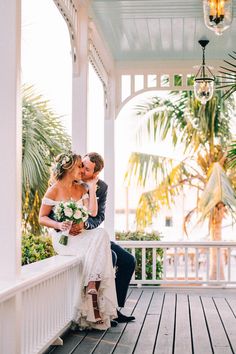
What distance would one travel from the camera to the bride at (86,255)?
5781mm

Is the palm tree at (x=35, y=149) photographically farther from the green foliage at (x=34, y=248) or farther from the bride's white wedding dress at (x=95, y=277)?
the bride's white wedding dress at (x=95, y=277)

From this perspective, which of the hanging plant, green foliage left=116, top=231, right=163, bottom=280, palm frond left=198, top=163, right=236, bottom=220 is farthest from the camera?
palm frond left=198, top=163, right=236, bottom=220

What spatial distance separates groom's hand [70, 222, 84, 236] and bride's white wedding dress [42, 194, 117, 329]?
0.23ft

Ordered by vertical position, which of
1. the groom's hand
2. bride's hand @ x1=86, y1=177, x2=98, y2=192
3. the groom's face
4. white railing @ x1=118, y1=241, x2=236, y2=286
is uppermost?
the groom's face

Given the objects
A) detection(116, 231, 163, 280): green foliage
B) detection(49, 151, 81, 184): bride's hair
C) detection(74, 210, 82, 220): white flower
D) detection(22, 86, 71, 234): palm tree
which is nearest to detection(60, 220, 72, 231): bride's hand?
detection(74, 210, 82, 220): white flower

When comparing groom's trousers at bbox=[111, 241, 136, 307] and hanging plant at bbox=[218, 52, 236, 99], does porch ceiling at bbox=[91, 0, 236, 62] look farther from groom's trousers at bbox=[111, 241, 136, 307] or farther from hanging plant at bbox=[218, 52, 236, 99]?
groom's trousers at bbox=[111, 241, 136, 307]

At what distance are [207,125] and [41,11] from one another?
13.9 ft

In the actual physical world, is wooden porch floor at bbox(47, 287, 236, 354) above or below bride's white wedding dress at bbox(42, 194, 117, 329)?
below

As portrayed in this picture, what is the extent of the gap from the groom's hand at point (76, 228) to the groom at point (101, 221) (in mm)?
11

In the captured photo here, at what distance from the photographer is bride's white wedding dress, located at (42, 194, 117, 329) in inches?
228

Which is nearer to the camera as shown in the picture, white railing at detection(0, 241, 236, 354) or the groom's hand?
Result: white railing at detection(0, 241, 236, 354)

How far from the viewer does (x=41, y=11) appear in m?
15.2

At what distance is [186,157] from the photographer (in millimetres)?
15656

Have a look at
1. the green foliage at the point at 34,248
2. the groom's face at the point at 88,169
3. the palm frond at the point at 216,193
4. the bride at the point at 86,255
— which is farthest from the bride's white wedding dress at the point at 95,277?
the palm frond at the point at 216,193
